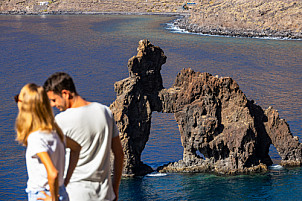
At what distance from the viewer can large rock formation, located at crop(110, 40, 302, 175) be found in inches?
920

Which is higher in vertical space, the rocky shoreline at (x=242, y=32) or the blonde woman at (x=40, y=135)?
the blonde woman at (x=40, y=135)

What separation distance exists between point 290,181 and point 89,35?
229 feet

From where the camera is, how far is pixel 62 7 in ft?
509

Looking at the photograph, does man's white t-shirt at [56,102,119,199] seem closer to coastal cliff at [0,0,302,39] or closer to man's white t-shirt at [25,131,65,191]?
man's white t-shirt at [25,131,65,191]

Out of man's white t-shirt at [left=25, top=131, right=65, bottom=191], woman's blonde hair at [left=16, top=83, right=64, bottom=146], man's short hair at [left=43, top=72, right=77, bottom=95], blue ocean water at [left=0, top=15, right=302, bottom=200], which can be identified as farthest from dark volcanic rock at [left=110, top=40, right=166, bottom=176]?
woman's blonde hair at [left=16, top=83, right=64, bottom=146]

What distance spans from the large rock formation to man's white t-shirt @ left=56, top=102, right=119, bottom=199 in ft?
57.2

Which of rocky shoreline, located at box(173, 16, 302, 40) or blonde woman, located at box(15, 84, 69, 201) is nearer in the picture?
blonde woman, located at box(15, 84, 69, 201)

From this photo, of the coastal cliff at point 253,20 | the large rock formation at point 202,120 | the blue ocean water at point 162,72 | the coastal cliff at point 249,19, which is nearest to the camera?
the blue ocean water at point 162,72

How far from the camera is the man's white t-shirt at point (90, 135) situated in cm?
548

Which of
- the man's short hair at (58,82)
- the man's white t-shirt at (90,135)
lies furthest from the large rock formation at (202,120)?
the man's short hair at (58,82)

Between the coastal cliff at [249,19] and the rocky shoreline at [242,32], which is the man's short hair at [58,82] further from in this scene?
the coastal cliff at [249,19]

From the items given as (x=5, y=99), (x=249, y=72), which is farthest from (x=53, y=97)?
(x=249, y=72)

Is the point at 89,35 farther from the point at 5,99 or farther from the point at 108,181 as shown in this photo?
the point at 108,181

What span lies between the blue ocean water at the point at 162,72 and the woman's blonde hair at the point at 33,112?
683 inches
